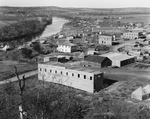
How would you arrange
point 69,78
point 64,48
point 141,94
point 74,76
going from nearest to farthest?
point 141,94 < point 74,76 < point 69,78 < point 64,48

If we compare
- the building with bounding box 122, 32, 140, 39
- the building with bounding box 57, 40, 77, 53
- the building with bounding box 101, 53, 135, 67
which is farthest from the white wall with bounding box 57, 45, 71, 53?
the building with bounding box 122, 32, 140, 39

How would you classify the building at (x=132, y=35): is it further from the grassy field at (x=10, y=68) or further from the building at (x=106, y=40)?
the grassy field at (x=10, y=68)

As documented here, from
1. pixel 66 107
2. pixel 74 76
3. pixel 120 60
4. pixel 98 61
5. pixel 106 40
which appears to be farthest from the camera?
pixel 106 40

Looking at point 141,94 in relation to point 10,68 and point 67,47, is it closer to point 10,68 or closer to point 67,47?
point 10,68

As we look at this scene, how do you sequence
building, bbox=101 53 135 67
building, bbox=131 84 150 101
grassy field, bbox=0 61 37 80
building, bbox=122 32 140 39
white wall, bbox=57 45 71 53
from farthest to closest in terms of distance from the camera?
1. building, bbox=122 32 140 39
2. white wall, bbox=57 45 71 53
3. building, bbox=101 53 135 67
4. grassy field, bbox=0 61 37 80
5. building, bbox=131 84 150 101

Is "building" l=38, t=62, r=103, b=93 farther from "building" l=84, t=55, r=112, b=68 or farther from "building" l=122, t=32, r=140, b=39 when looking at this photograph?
"building" l=122, t=32, r=140, b=39

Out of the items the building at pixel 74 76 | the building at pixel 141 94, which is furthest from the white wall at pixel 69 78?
the building at pixel 141 94

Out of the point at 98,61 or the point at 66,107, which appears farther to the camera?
the point at 98,61

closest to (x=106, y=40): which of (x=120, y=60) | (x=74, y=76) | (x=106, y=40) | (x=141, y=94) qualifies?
(x=106, y=40)

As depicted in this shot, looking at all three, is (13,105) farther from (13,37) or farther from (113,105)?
(13,37)
